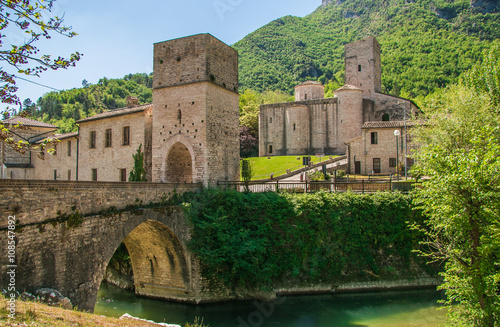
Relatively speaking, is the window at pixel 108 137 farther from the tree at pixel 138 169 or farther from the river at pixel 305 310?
the river at pixel 305 310

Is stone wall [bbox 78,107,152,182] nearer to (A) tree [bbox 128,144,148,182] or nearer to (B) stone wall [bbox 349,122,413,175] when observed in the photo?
(A) tree [bbox 128,144,148,182]

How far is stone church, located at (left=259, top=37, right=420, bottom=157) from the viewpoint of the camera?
50125 millimetres

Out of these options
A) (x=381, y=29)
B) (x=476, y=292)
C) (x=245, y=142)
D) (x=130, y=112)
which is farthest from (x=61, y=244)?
(x=381, y=29)

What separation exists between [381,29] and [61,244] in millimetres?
132214

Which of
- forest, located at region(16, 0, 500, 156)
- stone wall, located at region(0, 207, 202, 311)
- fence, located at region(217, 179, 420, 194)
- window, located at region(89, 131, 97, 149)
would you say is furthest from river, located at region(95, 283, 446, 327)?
forest, located at region(16, 0, 500, 156)

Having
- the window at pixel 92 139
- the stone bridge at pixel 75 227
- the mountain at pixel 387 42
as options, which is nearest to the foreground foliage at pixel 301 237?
the stone bridge at pixel 75 227

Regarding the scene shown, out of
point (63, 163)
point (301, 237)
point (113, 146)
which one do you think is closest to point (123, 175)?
point (113, 146)

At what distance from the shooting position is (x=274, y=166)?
44969 millimetres

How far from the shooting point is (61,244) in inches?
431

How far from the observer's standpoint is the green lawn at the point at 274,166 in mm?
41463

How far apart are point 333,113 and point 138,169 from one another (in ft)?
114

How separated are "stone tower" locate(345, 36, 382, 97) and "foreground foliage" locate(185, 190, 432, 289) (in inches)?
1440

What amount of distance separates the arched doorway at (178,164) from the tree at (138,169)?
2268 millimetres

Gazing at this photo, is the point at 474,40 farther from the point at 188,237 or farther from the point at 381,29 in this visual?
the point at 188,237
